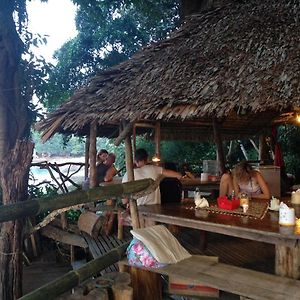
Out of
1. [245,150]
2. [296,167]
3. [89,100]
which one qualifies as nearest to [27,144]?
[89,100]

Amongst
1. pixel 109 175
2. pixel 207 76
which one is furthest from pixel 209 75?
pixel 109 175

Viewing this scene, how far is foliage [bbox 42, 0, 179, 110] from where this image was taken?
37.1ft

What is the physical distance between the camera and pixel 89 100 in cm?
529

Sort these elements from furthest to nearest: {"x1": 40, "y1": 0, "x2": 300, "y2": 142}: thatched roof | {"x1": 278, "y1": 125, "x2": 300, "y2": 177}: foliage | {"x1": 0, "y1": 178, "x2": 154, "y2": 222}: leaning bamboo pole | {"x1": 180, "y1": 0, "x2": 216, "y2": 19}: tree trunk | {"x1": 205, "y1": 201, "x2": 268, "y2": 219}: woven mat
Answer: {"x1": 278, "y1": 125, "x2": 300, "y2": 177}: foliage → {"x1": 180, "y1": 0, "x2": 216, "y2": 19}: tree trunk → {"x1": 40, "y1": 0, "x2": 300, "y2": 142}: thatched roof → {"x1": 205, "y1": 201, "x2": 268, "y2": 219}: woven mat → {"x1": 0, "y1": 178, "x2": 154, "y2": 222}: leaning bamboo pole

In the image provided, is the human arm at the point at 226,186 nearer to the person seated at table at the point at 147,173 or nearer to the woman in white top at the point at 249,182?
the woman in white top at the point at 249,182

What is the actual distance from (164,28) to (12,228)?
9.57 m

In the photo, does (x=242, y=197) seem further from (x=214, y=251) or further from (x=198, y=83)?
(x=198, y=83)

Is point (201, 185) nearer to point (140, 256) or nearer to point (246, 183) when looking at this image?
point (246, 183)

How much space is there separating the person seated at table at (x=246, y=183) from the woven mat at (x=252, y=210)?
0.46 m

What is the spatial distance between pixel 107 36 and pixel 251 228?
32.4 feet

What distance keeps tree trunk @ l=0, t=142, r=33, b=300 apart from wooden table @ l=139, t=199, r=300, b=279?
1.48m

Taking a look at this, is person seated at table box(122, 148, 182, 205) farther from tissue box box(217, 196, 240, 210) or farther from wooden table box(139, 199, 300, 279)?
tissue box box(217, 196, 240, 210)

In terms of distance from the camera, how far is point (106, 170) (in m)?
6.30

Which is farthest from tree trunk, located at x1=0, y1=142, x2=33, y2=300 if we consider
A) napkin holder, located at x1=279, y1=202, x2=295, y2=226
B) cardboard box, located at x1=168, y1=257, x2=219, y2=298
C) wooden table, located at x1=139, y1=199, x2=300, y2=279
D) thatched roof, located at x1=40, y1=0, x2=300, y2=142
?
napkin holder, located at x1=279, y1=202, x2=295, y2=226
